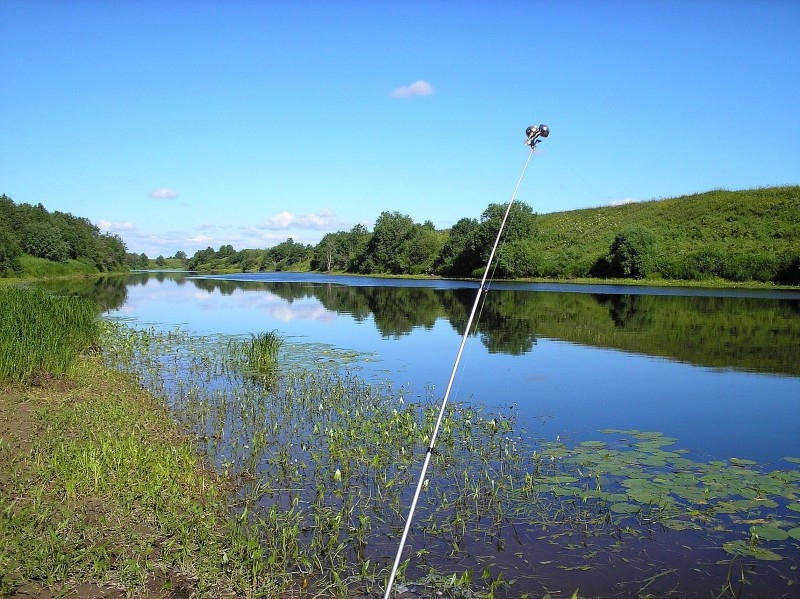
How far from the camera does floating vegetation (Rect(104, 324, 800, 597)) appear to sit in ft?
20.1

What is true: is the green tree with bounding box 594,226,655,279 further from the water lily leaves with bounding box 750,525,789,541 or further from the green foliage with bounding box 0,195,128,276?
the green foliage with bounding box 0,195,128,276

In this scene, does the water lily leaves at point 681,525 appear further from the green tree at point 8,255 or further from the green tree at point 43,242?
the green tree at point 43,242

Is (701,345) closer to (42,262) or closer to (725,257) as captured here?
(725,257)

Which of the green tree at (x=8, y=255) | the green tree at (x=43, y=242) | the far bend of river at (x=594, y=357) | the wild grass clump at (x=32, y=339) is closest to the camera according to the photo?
the wild grass clump at (x=32, y=339)

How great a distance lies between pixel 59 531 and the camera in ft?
19.6

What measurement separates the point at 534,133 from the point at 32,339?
1124 cm

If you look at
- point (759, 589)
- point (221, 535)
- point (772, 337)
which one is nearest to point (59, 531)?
point (221, 535)

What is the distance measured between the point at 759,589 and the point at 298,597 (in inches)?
173

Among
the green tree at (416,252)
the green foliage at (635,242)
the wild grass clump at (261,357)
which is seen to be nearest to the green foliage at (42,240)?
the green foliage at (635,242)

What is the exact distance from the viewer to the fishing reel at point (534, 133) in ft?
19.4

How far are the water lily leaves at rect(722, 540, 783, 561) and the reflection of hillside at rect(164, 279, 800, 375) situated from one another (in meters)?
13.4

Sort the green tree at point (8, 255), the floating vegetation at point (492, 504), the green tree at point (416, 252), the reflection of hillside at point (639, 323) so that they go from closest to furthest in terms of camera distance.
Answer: the floating vegetation at point (492, 504)
the reflection of hillside at point (639, 323)
the green tree at point (8, 255)
the green tree at point (416, 252)

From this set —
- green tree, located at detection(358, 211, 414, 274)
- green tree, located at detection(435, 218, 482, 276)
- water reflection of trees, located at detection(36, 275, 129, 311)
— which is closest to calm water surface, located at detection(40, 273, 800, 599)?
water reflection of trees, located at detection(36, 275, 129, 311)

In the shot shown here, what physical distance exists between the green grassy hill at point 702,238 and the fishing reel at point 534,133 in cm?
6229
